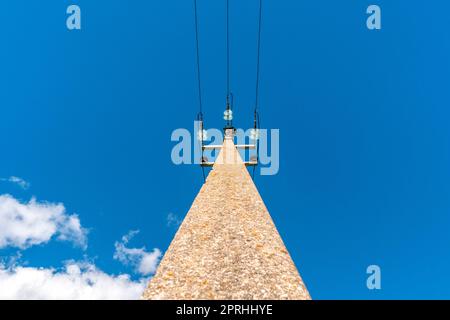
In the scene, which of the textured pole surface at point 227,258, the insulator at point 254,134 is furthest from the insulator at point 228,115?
the textured pole surface at point 227,258

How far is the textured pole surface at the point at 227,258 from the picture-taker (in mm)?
5730

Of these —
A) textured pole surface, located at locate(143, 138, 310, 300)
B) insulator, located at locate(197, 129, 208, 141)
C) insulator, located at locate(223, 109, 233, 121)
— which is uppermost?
insulator, located at locate(223, 109, 233, 121)

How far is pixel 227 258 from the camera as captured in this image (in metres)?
6.66

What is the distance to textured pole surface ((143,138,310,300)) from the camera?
18.8 ft

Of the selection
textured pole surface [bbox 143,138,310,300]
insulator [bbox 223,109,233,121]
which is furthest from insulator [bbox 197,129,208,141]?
textured pole surface [bbox 143,138,310,300]

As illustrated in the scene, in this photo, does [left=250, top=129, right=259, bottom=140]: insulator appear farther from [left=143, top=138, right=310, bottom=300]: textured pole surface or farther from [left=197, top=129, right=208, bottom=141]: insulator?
[left=143, top=138, right=310, bottom=300]: textured pole surface

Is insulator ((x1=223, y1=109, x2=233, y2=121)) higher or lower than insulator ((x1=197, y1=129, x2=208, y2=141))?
above
